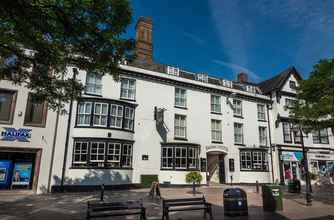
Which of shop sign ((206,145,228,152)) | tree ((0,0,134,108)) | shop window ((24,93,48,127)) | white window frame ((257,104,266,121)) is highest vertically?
white window frame ((257,104,266,121))

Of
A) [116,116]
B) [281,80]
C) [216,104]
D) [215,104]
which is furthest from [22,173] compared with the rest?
[281,80]

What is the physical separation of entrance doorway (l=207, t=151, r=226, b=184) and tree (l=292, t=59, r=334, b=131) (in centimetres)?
1059

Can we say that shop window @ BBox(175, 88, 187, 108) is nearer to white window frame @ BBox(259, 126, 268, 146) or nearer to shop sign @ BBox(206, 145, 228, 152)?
shop sign @ BBox(206, 145, 228, 152)

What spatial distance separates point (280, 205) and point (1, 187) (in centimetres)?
1762

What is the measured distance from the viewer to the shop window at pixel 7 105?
16.9 metres

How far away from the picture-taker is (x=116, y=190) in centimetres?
1877

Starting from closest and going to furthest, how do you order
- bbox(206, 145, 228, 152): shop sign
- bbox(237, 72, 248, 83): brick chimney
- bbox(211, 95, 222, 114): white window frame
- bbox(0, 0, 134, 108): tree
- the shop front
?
bbox(0, 0, 134, 108): tree → bbox(206, 145, 228, 152): shop sign → bbox(211, 95, 222, 114): white window frame → the shop front → bbox(237, 72, 248, 83): brick chimney

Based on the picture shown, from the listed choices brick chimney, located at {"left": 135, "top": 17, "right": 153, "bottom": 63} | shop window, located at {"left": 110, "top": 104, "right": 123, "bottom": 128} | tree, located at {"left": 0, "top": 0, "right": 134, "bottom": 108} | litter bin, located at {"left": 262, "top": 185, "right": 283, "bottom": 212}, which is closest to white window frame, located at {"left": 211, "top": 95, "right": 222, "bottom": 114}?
brick chimney, located at {"left": 135, "top": 17, "right": 153, "bottom": 63}

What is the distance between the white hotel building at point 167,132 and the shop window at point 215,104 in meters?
A: 0.12

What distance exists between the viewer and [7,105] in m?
17.2

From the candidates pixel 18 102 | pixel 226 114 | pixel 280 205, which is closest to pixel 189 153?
pixel 226 114

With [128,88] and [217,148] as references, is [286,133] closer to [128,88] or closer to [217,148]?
[217,148]

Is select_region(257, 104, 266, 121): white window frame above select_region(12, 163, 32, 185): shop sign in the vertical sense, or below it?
above

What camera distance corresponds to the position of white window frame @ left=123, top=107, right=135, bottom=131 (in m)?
20.8
